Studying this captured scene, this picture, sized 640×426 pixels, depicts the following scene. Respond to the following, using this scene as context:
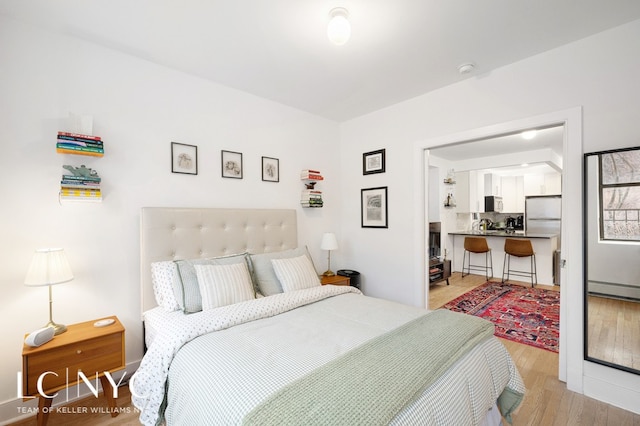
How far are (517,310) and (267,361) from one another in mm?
3842

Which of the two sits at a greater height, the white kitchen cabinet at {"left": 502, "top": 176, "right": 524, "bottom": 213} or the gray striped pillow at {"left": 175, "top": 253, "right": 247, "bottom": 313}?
the white kitchen cabinet at {"left": 502, "top": 176, "right": 524, "bottom": 213}

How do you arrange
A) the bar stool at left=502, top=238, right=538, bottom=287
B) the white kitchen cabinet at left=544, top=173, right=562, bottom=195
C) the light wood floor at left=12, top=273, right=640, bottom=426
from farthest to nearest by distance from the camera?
1. the white kitchen cabinet at left=544, top=173, right=562, bottom=195
2. the bar stool at left=502, top=238, right=538, bottom=287
3. the light wood floor at left=12, top=273, right=640, bottom=426

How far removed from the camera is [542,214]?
621 centimetres

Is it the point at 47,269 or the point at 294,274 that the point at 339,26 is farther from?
the point at 47,269

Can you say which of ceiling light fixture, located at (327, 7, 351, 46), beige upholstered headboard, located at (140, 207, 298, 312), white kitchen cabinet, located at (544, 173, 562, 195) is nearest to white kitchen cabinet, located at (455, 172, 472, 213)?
white kitchen cabinet, located at (544, 173, 562, 195)

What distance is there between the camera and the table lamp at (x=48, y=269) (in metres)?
1.72

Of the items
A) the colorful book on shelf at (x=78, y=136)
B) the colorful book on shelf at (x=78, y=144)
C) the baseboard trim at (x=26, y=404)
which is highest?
the colorful book on shelf at (x=78, y=136)

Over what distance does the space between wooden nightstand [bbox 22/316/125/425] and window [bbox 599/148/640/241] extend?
343 cm

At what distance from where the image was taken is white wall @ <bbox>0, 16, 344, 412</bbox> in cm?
186

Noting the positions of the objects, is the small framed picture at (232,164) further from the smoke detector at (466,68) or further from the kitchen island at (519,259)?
the kitchen island at (519,259)

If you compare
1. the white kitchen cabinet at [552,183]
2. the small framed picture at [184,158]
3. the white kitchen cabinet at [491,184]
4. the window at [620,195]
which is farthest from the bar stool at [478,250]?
the small framed picture at [184,158]

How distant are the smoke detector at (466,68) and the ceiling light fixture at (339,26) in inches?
49.0

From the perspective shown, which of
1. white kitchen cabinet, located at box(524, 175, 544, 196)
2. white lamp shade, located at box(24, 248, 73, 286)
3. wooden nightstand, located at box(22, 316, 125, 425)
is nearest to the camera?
wooden nightstand, located at box(22, 316, 125, 425)

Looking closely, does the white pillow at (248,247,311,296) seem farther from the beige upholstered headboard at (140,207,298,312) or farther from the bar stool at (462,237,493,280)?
the bar stool at (462,237,493,280)
